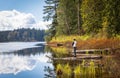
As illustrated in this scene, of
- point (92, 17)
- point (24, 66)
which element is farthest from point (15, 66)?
point (92, 17)

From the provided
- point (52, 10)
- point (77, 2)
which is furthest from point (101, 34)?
point (52, 10)

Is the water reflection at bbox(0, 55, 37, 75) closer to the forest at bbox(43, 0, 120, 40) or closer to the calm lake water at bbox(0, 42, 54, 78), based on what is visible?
the calm lake water at bbox(0, 42, 54, 78)

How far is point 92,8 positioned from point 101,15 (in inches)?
121

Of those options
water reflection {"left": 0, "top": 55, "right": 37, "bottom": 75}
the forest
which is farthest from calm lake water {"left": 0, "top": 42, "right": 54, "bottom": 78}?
the forest

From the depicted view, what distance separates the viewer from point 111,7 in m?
36.7

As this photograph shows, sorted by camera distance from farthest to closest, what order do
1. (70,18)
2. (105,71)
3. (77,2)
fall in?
(70,18), (77,2), (105,71)

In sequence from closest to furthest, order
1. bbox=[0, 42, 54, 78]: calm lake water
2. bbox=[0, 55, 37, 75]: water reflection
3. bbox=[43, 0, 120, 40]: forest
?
bbox=[0, 42, 54, 78]: calm lake water
bbox=[0, 55, 37, 75]: water reflection
bbox=[43, 0, 120, 40]: forest

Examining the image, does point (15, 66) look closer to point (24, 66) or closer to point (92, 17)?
point (24, 66)

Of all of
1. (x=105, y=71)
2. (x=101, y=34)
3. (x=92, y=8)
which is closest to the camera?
(x=105, y=71)

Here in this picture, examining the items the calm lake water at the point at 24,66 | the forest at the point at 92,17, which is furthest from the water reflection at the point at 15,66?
the forest at the point at 92,17

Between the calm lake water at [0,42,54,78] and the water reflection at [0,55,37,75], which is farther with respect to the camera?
the water reflection at [0,55,37,75]

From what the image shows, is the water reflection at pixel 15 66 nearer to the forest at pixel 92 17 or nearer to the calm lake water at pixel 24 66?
the calm lake water at pixel 24 66

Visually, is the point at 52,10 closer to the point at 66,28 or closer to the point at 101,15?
the point at 66,28

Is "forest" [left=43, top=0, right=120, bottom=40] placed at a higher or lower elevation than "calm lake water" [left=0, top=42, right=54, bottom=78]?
higher
